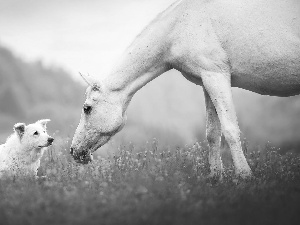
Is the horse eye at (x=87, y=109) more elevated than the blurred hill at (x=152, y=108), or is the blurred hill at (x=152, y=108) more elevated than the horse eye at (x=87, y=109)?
the blurred hill at (x=152, y=108)

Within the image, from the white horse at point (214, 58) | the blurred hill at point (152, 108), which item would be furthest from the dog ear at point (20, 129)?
the white horse at point (214, 58)

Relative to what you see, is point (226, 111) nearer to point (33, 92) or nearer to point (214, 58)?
point (214, 58)

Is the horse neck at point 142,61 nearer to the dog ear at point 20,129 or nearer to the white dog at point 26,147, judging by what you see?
the white dog at point 26,147

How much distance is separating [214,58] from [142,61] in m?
1.43

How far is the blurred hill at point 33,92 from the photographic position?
36531 millimetres

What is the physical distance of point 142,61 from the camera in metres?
8.34

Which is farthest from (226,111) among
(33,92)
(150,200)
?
(33,92)

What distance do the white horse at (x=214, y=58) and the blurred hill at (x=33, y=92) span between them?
24.8m

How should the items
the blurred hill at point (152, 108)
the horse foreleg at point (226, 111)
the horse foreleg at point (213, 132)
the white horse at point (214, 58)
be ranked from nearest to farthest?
1. the horse foreleg at point (226, 111)
2. the white horse at point (214, 58)
3. the horse foreleg at point (213, 132)
4. the blurred hill at point (152, 108)

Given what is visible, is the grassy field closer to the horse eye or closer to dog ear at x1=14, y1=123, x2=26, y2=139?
the horse eye

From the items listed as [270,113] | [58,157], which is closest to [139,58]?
[58,157]

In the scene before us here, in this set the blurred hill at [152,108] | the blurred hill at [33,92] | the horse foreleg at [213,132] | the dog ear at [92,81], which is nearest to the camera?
the dog ear at [92,81]

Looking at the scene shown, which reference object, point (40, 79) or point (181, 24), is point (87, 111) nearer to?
point (181, 24)

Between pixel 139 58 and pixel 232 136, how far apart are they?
2.31 metres
